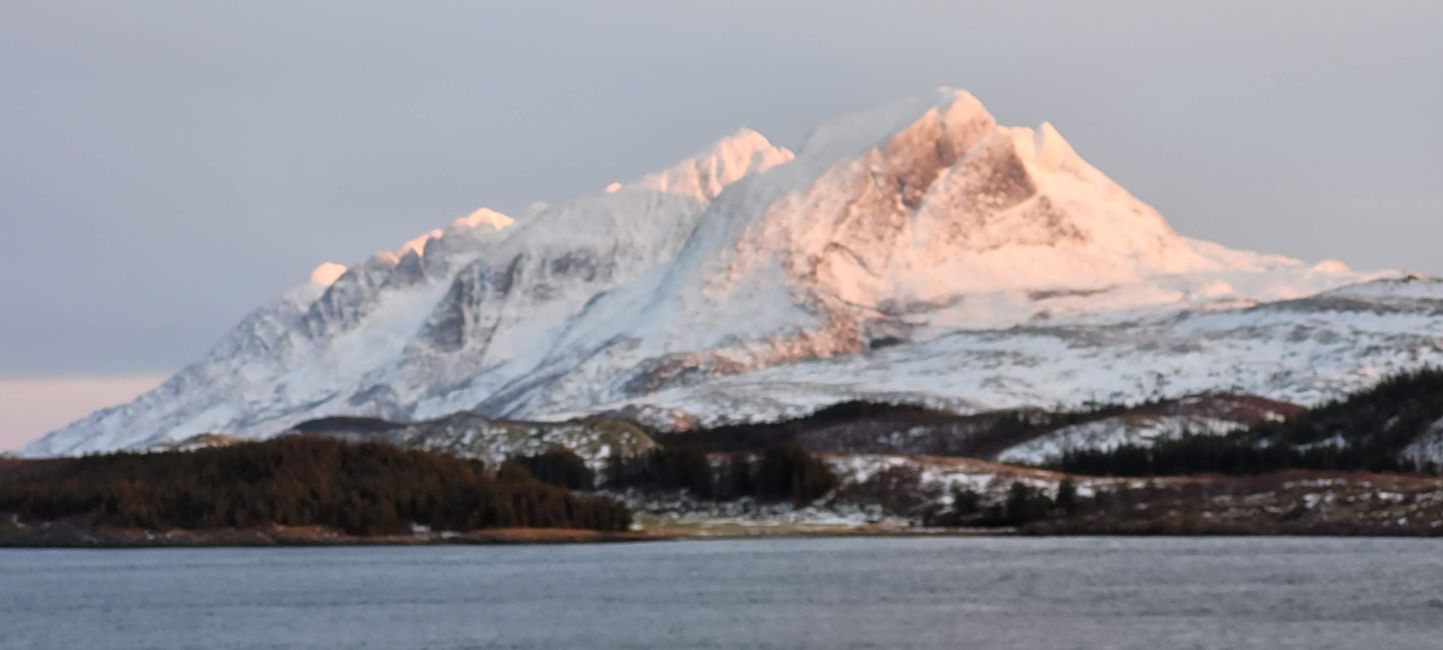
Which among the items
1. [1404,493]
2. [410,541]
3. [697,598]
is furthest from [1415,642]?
[410,541]

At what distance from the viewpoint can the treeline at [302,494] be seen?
163 meters

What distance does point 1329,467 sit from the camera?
191375 millimetres

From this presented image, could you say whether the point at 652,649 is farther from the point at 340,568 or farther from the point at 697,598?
the point at 340,568

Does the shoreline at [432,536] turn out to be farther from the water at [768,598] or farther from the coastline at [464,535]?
the water at [768,598]

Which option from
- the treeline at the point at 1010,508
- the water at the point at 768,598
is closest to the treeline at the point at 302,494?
the water at the point at 768,598

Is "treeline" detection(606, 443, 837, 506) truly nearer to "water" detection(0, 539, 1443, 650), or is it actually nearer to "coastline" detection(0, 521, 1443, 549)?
"coastline" detection(0, 521, 1443, 549)

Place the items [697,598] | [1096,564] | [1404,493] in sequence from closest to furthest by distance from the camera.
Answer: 1. [697,598]
2. [1096,564]
3. [1404,493]

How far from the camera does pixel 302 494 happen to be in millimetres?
165000

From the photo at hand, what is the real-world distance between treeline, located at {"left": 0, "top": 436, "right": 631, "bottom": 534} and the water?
12.3 metres

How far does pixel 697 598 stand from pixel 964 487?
3155 inches

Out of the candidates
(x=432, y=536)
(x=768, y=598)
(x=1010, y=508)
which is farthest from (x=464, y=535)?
(x=768, y=598)

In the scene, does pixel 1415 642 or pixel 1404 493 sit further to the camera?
pixel 1404 493

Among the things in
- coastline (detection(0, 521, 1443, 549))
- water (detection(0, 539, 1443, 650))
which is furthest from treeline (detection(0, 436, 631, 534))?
water (detection(0, 539, 1443, 650))

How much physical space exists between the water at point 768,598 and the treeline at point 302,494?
40.2 ft
